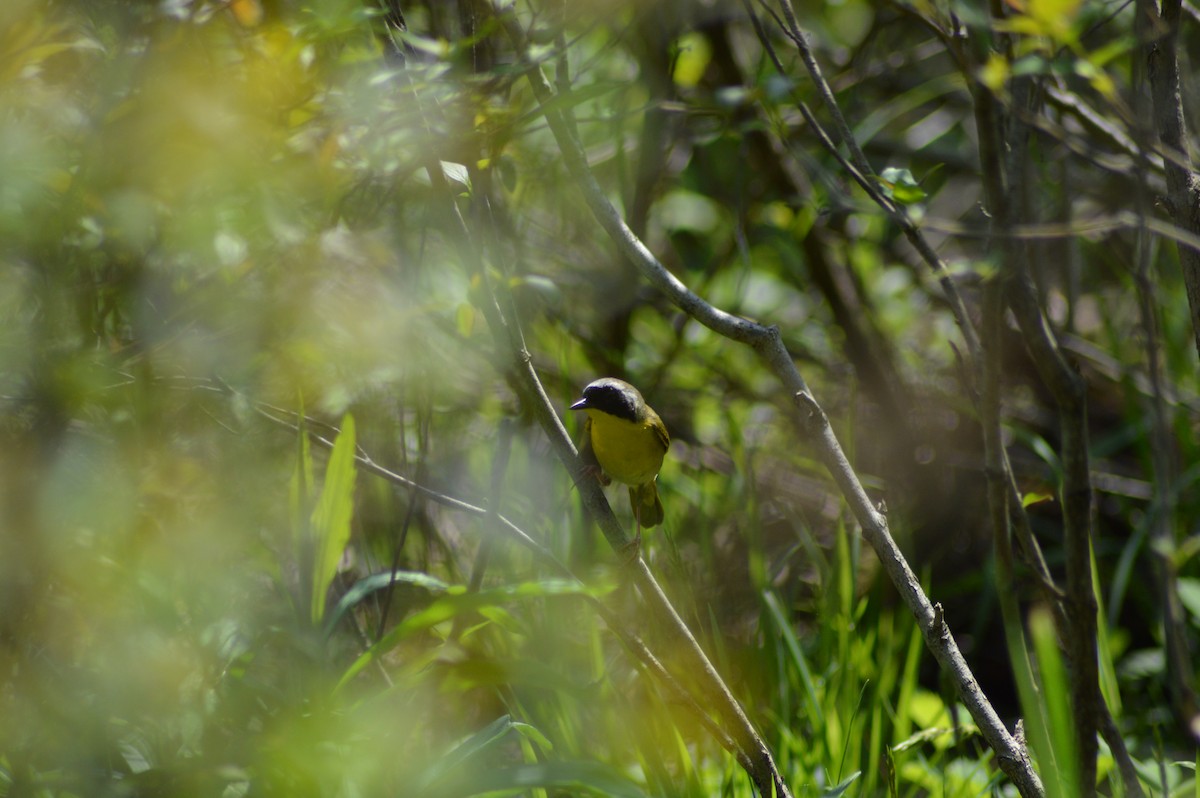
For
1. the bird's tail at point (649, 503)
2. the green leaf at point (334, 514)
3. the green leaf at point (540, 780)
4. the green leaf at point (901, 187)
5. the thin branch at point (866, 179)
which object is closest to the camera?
the green leaf at point (540, 780)

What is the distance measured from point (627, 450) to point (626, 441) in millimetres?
30

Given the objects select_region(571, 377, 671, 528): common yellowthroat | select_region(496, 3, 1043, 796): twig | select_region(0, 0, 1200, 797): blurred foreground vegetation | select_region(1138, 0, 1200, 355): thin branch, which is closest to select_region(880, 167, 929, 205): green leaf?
select_region(0, 0, 1200, 797): blurred foreground vegetation

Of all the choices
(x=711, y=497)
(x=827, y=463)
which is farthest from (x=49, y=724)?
(x=711, y=497)

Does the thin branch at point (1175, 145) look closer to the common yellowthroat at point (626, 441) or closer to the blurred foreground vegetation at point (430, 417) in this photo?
the blurred foreground vegetation at point (430, 417)

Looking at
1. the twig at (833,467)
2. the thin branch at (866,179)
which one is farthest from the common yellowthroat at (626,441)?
the thin branch at (866,179)

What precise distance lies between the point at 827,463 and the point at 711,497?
224cm

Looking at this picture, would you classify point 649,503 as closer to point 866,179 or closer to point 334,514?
point 866,179

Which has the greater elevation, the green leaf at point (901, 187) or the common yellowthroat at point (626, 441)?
the green leaf at point (901, 187)

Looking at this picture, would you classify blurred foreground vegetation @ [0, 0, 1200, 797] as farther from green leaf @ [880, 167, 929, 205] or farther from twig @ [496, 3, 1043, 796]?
twig @ [496, 3, 1043, 796]

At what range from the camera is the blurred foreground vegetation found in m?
2.03

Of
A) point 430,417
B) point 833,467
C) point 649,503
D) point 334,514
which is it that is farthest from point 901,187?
point 649,503

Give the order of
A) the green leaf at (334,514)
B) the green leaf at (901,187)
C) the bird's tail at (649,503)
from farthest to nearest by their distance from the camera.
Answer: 1. the bird's tail at (649,503)
2. the green leaf at (901,187)
3. the green leaf at (334,514)

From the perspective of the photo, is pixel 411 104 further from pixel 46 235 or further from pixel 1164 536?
pixel 1164 536

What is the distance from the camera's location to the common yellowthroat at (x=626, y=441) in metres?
3.34
